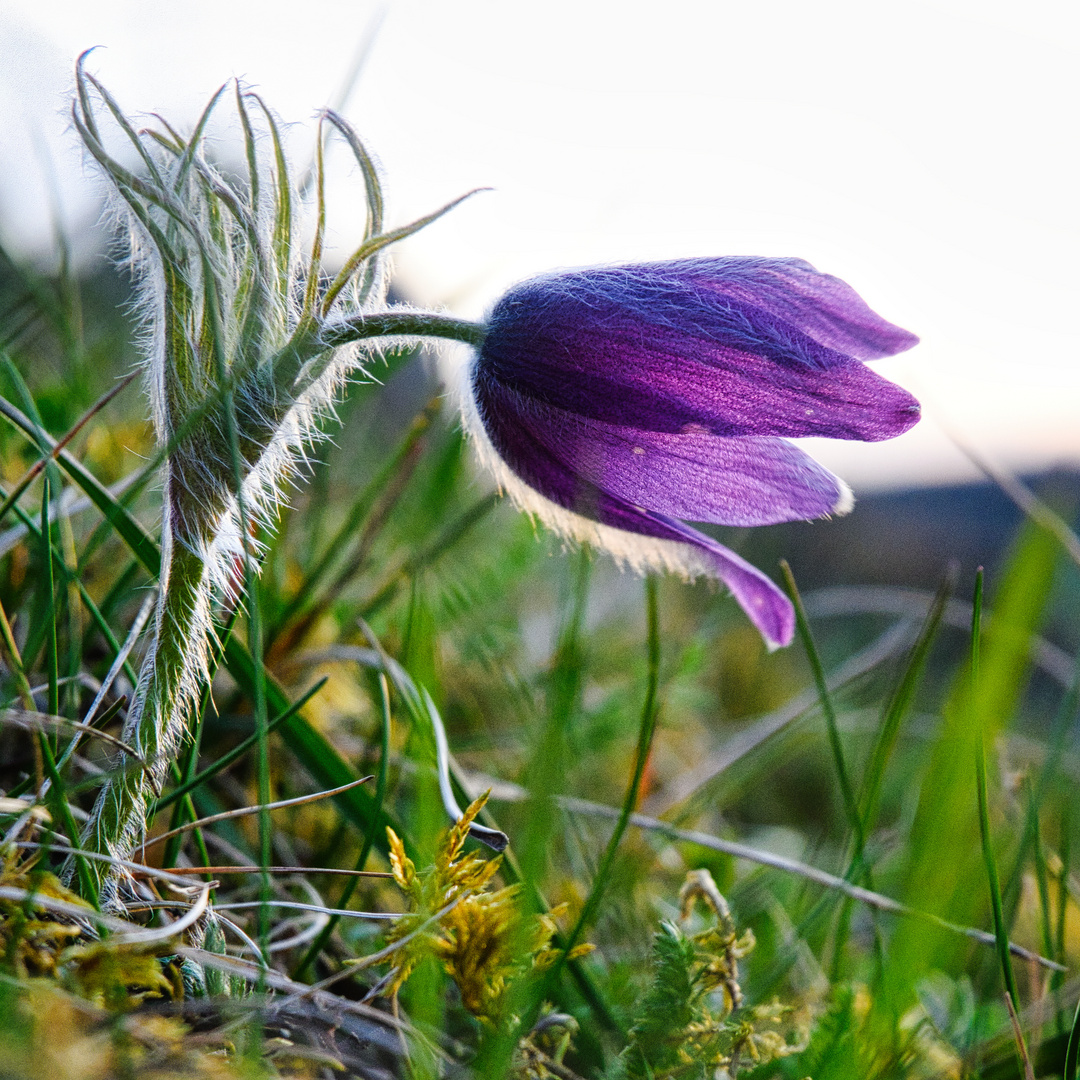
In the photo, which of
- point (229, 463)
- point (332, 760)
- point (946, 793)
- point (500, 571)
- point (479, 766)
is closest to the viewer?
point (946, 793)

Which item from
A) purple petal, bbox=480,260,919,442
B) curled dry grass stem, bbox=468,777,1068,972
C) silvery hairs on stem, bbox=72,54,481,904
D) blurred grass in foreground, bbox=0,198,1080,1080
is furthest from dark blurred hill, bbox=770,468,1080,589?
silvery hairs on stem, bbox=72,54,481,904

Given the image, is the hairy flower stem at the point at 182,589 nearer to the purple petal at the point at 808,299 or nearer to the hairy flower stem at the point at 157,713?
the hairy flower stem at the point at 157,713

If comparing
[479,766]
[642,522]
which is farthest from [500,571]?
[642,522]

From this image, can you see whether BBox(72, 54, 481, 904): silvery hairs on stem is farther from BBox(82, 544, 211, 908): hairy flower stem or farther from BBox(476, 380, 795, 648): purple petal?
BBox(476, 380, 795, 648): purple petal

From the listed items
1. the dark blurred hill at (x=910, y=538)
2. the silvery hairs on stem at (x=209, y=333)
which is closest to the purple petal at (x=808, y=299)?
the silvery hairs on stem at (x=209, y=333)

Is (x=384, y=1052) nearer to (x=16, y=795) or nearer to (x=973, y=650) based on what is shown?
(x=16, y=795)

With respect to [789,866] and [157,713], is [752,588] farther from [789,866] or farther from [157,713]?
[157,713]

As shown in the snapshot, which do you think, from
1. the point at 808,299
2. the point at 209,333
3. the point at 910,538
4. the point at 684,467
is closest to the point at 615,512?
the point at 684,467
